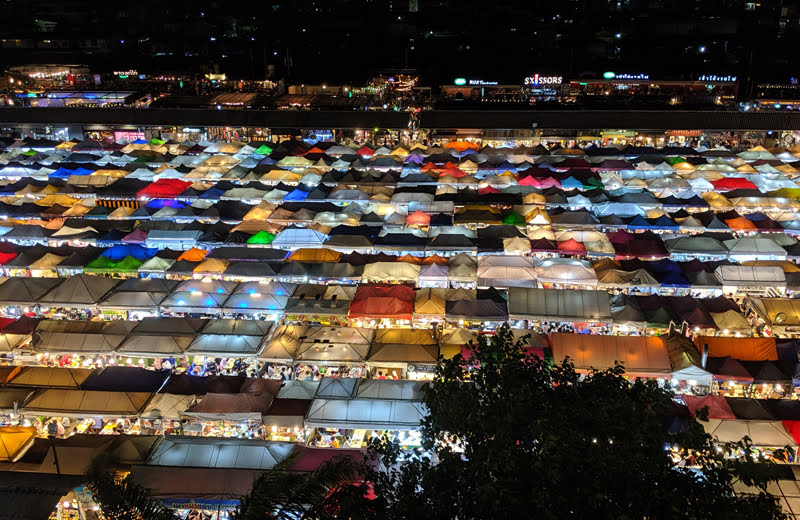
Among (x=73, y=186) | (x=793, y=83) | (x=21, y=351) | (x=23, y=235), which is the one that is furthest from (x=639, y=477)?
(x=793, y=83)

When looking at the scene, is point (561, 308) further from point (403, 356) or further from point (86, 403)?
point (86, 403)

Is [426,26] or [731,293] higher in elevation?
[426,26]

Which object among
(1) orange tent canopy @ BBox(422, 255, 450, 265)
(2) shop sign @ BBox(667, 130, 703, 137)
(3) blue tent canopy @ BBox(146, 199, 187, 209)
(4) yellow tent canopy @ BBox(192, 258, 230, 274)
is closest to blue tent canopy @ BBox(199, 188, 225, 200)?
(3) blue tent canopy @ BBox(146, 199, 187, 209)

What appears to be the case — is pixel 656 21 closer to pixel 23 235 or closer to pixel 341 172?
pixel 341 172

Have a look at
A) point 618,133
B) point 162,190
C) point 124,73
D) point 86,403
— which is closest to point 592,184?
point 618,133

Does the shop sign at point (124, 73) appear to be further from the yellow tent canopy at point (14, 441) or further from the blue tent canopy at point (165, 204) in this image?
the yellow tent canopy at point (14, 441)

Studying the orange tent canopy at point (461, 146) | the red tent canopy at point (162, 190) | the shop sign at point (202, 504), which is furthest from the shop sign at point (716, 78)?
the shop sign at point (202, 504)

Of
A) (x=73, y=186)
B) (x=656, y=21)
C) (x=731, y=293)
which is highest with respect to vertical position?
(x=656, y=21)
